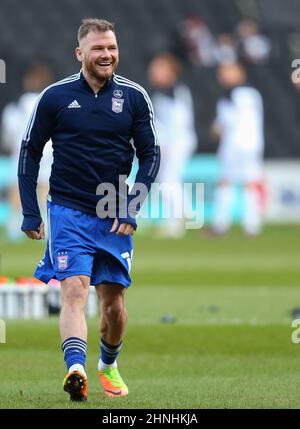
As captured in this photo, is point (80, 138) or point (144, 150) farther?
point (144, 150)

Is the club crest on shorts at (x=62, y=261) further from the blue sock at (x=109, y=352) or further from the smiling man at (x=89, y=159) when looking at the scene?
the blue sock at (x=109, y=352)

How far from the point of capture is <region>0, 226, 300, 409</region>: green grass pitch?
8078 millimetres

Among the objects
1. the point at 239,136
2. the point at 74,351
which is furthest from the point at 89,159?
the point at 239,136

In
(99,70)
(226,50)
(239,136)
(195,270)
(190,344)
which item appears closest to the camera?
(99,70)

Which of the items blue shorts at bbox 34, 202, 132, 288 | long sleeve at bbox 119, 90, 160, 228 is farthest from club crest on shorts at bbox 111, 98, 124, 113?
blue shorts at bbox 34, 202, 132, 288

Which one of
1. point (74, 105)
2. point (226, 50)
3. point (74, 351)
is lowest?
point (74, 351)

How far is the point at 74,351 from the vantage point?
7.69 m

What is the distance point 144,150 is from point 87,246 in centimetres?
72

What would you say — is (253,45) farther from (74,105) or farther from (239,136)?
(74,105)

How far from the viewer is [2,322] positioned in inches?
475

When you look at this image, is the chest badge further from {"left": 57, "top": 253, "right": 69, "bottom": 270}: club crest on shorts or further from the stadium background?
the stadium background

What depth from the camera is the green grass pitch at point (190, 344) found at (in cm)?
808
